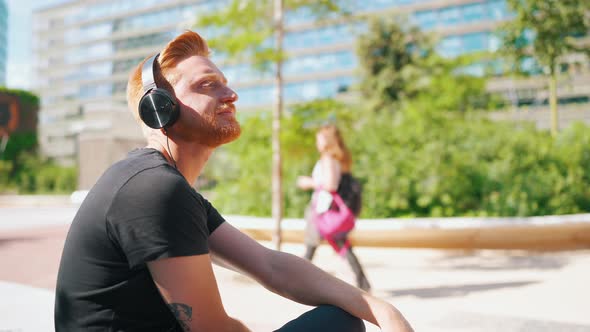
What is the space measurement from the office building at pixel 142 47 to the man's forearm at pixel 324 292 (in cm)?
4035

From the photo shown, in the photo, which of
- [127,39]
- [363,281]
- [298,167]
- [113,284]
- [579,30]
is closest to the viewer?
[113,284]

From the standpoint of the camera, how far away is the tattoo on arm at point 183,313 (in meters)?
1.21

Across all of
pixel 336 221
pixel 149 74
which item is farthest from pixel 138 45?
pixel 149 74

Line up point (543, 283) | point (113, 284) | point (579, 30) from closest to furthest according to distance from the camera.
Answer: point (113, 284) < point (543, 283) < point (579, 30)

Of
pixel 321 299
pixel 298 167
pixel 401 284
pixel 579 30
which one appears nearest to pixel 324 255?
pixel 401 284

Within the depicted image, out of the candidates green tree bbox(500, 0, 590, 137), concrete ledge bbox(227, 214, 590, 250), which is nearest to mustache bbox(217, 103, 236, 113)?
concrete ledge bbox(227, 214, 590, 250)

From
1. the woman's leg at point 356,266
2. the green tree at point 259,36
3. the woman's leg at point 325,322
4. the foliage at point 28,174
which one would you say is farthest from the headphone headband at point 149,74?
the foliage at point 28,174

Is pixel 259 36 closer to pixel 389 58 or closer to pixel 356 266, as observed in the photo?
pixel 356 266

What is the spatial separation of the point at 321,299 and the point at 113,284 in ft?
2.33

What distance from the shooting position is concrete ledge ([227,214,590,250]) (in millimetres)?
7312

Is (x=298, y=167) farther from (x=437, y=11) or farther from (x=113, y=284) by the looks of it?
(x=437, y=11)

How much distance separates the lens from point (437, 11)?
52.6 m

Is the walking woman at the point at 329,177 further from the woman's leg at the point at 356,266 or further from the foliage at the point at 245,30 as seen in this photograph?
the foliage at the point at 245,30

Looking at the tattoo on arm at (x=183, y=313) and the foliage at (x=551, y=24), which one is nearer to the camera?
the tattoo on arm at (x=183, y=313)
